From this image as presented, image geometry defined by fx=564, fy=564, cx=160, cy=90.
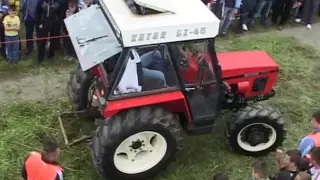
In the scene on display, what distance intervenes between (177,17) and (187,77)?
0.74m

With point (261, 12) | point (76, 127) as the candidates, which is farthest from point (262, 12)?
point (76, 127)

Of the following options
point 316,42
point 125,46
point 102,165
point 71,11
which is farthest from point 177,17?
point 316,42

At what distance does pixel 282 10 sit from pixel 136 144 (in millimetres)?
5618

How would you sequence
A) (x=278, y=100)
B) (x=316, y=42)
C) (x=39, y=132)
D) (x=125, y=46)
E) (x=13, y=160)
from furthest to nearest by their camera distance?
1. (x=316, y=42)
2. (x=278, y=100)
3. (x=39, y=132)
4. (x=13, y=160)
5. (x=125, y=46)

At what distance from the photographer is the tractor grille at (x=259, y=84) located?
23.5 feet

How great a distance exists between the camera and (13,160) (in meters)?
6.78

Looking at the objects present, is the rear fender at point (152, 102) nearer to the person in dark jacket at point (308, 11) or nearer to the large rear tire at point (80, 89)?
the large rear tire at point (80, 89)

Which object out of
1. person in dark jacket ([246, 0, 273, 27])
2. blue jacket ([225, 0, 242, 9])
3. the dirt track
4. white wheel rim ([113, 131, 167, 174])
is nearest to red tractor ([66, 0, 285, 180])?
white wheel rim ([113, 131, 167, 174])

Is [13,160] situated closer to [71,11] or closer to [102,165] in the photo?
[102,165]

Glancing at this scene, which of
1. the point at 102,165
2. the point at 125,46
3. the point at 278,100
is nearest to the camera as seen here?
the point at 125,46

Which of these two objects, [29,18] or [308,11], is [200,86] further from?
[308,11]

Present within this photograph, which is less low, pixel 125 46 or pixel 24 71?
pixel 125 46

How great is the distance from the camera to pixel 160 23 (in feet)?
19.2

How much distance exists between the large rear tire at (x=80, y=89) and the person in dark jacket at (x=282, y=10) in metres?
5.09
